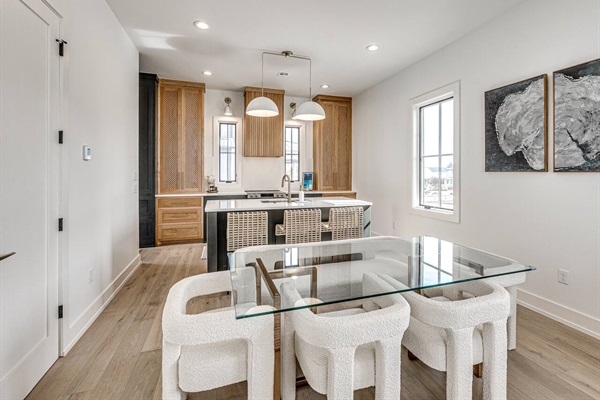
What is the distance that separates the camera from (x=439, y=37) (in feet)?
11.7

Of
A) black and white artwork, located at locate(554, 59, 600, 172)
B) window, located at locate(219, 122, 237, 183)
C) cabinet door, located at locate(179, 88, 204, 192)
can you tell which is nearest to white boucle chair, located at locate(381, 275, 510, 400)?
black and white artwork, located at locate(554, 59, 600, 172)

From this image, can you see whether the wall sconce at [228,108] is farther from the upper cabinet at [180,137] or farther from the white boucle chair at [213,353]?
the white boucle chair at [213,353]

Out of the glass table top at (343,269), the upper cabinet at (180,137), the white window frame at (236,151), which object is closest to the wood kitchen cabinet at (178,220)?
the upper cabinet at (180,137)

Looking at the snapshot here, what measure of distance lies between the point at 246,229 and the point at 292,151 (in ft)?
12.0

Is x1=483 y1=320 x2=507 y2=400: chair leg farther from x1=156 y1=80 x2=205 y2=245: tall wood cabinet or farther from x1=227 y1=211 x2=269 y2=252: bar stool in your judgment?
x1=156 y1=80 x2=205 y2=245: tall wood cabinet


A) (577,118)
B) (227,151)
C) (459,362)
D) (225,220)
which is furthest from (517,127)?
(227,151)

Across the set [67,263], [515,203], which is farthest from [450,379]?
[67,263]

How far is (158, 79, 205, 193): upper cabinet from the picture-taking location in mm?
5238

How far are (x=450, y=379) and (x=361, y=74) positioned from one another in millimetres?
4555

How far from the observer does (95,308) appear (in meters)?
2.58

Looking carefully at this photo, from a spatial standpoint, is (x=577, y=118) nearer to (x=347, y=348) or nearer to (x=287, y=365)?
(x=347, y=348)

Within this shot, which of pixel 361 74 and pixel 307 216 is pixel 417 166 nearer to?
pixel 361 74

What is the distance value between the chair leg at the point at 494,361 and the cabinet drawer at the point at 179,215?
15.4ft

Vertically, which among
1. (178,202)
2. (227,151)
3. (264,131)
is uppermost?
(264,131)
